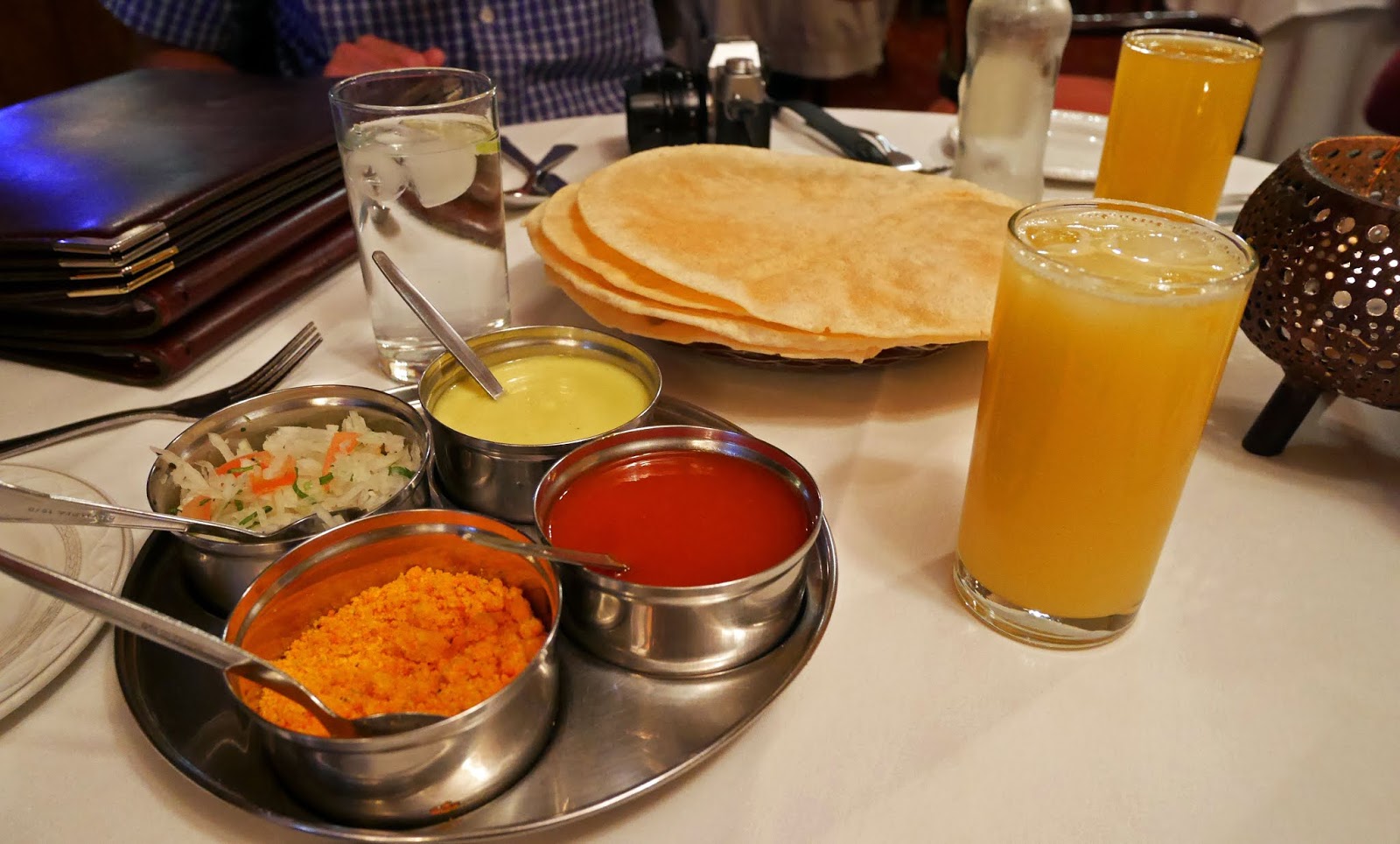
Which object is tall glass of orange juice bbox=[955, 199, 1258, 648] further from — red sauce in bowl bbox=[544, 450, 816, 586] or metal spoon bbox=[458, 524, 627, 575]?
metal spoon bbox=[458, 524, 627, 575]

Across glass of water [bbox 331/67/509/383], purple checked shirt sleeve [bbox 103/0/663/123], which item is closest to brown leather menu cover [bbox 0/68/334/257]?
glass of water [bbox 331/67/509/383]

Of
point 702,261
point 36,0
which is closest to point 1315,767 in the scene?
point 702,261

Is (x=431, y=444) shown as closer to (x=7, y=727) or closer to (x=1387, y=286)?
(x=7, y=727)

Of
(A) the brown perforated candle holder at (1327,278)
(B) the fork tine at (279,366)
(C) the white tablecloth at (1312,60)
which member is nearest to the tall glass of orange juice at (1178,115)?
(A) the brown perforated candle holder at (1327,278)

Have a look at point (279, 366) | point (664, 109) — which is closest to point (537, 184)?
point (664, 109)

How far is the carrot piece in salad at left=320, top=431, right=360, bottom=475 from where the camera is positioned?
0.86m

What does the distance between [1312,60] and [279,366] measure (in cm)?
384

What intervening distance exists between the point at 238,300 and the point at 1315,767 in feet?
4.25

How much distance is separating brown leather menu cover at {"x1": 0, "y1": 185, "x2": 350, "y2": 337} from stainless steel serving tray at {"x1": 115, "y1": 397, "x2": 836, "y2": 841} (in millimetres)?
422

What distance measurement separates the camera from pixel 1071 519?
2.38 ft

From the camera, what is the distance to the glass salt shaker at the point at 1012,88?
1.50 metres

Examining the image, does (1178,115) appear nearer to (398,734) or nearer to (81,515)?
(398,734)

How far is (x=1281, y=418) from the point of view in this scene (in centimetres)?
98

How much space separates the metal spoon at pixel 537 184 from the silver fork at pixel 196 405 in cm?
45
